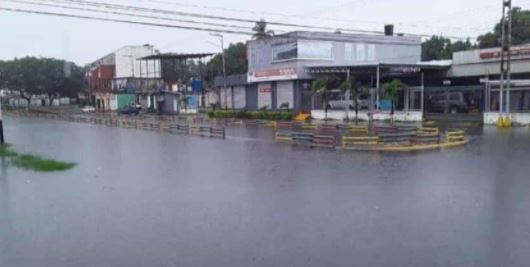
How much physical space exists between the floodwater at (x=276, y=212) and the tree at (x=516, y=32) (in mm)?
41662

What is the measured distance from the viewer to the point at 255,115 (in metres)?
50.9

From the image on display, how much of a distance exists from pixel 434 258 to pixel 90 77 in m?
109

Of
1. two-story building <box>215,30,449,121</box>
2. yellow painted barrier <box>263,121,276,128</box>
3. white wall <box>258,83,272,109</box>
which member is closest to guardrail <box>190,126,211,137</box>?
yellow painted barrier <box>263,121,276,128</box>

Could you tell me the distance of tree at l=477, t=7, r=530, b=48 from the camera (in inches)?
2234

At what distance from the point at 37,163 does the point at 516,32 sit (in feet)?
182

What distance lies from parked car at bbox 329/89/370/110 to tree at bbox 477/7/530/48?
18.5 metres

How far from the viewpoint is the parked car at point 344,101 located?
159ft

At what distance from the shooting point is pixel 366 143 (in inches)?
945

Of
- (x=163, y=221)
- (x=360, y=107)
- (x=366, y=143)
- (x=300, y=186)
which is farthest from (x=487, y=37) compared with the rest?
(x=163, y=221)

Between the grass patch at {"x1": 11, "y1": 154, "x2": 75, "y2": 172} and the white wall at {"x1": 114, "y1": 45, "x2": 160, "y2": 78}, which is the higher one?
the white wall at {"x1": 114, "y1": 45, "x2": 160, "y2": 78}

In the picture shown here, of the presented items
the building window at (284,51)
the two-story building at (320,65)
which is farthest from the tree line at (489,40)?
the building window at (284,51)

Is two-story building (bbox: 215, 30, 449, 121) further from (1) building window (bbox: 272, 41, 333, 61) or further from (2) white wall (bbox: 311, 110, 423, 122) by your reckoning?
(2) white wall (bbox: 311, 110, 423, 122)

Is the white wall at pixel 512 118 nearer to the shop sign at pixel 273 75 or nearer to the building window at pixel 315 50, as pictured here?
the shop sign at pixel 273 75

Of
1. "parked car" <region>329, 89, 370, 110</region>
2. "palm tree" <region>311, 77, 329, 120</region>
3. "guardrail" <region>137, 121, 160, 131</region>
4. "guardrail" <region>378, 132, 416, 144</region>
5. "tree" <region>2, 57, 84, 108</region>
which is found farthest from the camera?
"tree" <region>2, 57, 84, 108</region>
